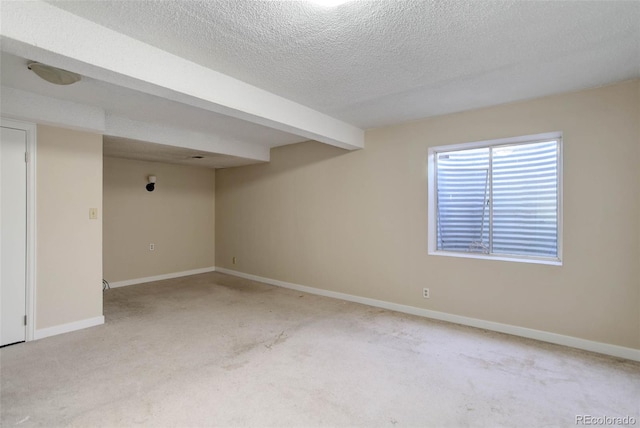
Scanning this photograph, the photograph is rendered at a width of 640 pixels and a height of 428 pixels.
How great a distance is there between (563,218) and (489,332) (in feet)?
4.30

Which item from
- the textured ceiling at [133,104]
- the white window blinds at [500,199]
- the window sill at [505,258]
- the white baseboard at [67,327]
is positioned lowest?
the white baseboard at [67,327]

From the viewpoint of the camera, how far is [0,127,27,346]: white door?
293cm

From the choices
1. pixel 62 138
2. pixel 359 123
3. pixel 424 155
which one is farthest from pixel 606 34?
pixel 62 138

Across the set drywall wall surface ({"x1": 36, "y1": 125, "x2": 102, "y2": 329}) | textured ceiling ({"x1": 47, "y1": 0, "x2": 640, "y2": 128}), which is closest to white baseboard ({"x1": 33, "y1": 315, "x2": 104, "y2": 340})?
drywall wall surface ({"x1": 36, "y1": 125, "x2": 102, "y2": 329})

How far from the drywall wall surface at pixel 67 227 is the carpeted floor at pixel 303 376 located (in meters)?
0.31

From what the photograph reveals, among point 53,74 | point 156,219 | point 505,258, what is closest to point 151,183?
point 156,219

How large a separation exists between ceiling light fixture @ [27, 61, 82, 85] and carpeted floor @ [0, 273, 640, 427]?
88.2 inches

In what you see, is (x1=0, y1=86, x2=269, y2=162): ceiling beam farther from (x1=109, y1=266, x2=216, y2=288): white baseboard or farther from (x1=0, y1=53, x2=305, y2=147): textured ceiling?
(x1=109, y1=266, x2=216, y2=288): white baseboard

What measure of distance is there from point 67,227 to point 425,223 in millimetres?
3859

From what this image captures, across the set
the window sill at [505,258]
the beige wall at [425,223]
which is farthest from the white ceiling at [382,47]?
the window sill at [505,258]

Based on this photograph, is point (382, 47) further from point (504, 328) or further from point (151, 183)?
point (151, 183)

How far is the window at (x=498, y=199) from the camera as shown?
318 cm

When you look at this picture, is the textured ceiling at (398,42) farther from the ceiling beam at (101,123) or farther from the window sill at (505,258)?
the ceiling beam at (101,123)

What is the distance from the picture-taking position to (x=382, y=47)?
2.11m
